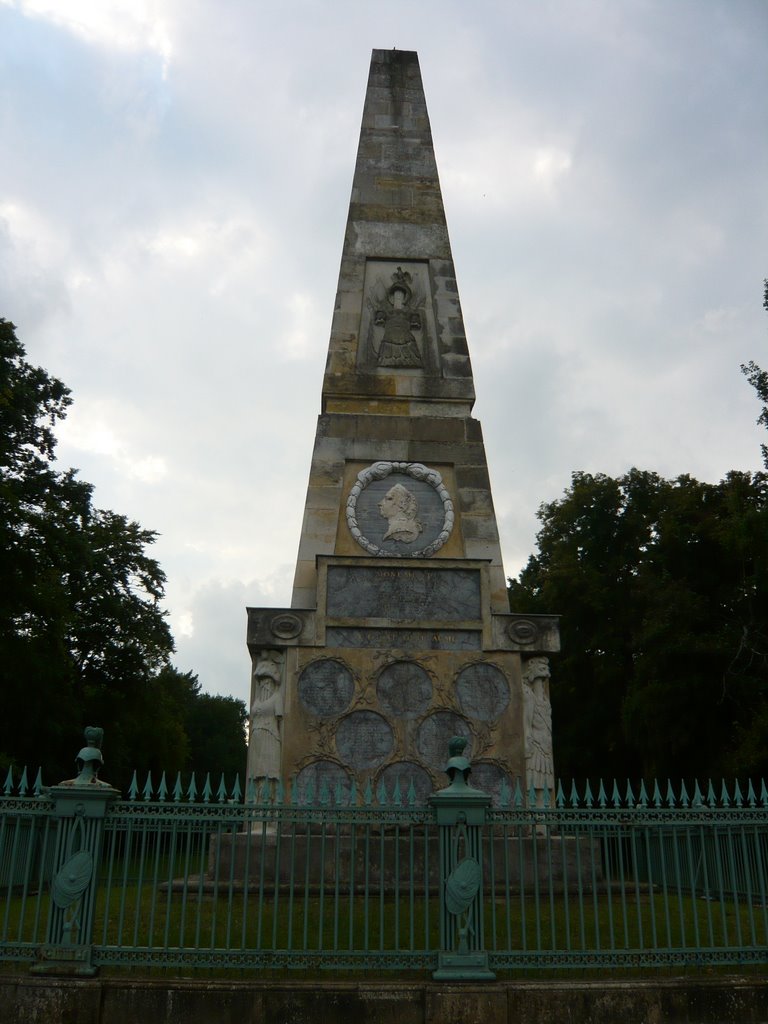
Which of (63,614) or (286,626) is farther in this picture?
(63,614)

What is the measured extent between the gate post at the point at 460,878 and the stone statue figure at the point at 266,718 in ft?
15.6

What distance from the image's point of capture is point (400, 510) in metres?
14.2

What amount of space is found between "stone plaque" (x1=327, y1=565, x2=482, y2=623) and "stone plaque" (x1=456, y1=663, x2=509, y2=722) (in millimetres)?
724

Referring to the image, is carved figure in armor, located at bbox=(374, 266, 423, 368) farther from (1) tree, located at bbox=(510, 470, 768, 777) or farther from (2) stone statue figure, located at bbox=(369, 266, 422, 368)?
(1) tree, located at bbox=(510, 470, 768, 777)

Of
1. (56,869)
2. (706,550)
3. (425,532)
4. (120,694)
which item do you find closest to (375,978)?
(56,869)

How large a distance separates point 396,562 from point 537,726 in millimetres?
2846

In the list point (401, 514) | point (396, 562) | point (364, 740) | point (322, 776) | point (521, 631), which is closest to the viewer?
point (322, 776)

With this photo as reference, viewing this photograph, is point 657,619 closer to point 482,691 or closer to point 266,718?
point 482,691

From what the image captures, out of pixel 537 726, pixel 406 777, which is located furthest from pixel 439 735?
pixel 537 726

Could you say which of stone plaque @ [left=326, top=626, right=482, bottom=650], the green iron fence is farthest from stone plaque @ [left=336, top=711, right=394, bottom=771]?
the green iron fence

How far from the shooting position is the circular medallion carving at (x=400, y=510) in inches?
553

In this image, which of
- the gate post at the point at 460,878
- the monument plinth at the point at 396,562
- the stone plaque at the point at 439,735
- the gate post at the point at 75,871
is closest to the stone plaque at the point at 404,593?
the monument plinth at the point at 396,562

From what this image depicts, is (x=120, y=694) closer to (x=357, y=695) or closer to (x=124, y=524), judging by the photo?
(x=124, y=524)

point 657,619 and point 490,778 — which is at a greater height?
point 657,619
